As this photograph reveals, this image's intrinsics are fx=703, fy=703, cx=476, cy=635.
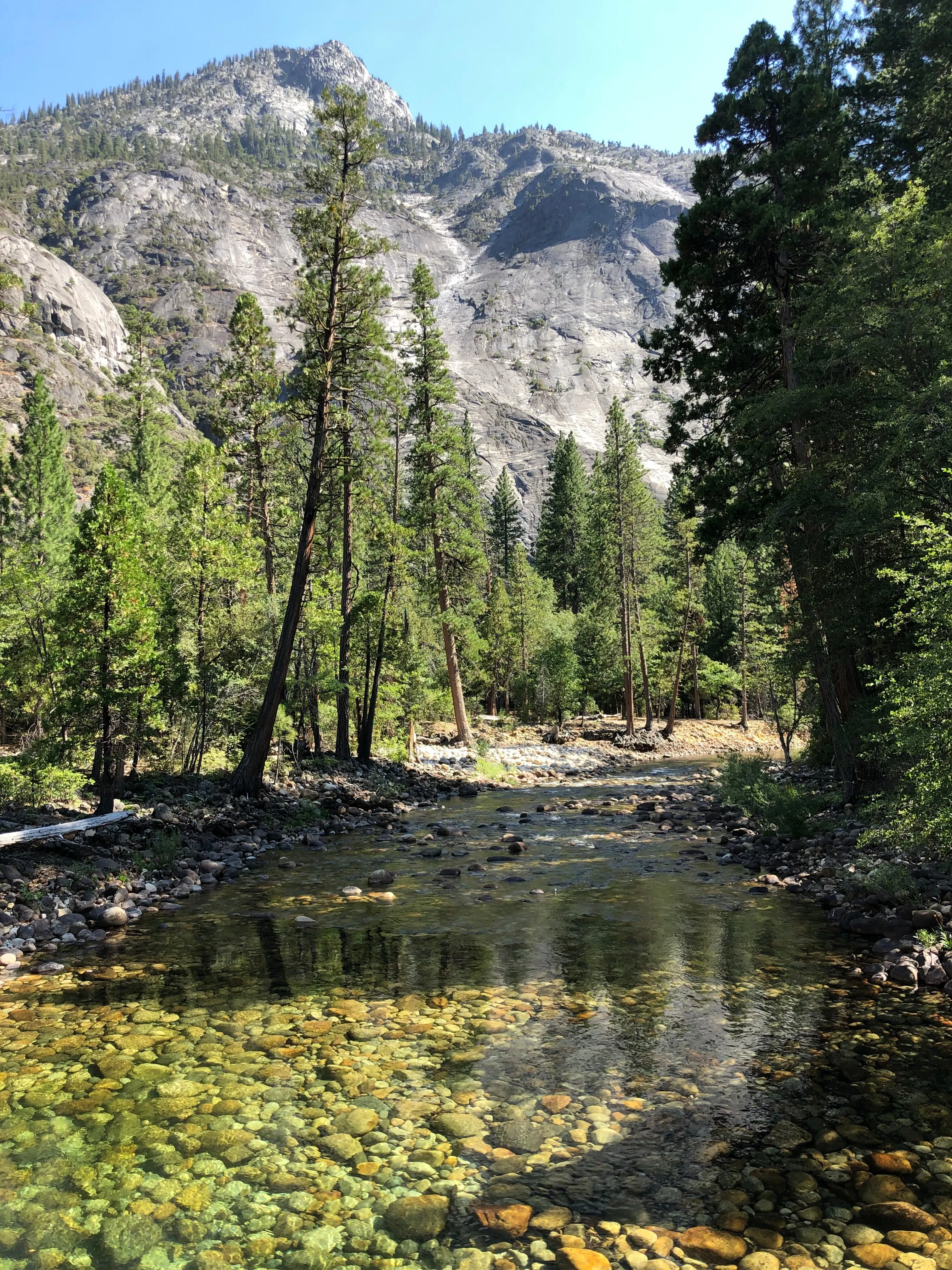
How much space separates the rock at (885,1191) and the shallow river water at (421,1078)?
0.22 meters

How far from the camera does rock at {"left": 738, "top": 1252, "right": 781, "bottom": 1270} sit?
319cm

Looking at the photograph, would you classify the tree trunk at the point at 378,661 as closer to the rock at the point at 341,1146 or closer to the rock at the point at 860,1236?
the rock at the point at 341,1146

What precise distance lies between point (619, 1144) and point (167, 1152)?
2664 mm

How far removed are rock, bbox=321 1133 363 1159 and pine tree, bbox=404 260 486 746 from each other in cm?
2350

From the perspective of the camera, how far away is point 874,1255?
3.26 metres

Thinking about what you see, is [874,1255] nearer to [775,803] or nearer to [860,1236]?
[860,1236]

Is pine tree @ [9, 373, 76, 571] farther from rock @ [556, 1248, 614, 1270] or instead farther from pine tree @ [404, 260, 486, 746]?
rock @ [556, 1248, 614, 1270]

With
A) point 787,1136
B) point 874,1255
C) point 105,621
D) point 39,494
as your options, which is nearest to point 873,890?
point 787,1136

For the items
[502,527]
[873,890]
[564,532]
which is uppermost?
[502,527]

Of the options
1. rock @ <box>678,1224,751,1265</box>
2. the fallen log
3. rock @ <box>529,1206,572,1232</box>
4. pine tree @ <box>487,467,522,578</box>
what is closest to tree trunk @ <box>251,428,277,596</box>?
the fallen log

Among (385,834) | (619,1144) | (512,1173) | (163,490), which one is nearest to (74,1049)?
(512,1173)

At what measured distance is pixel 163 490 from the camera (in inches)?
1335

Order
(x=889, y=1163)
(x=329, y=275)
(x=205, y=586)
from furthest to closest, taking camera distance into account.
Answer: (x=329, y=275) < (x=205, y=586) < (x=889, y=1163)

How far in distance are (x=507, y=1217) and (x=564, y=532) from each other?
65717 millimetres
